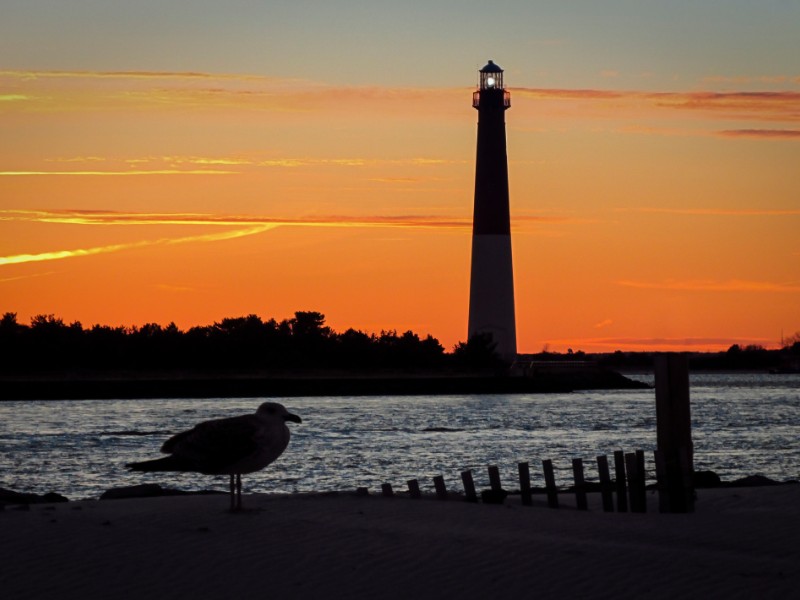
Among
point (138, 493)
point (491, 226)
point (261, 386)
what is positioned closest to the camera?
point (138, 493)

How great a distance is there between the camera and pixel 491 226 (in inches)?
3634

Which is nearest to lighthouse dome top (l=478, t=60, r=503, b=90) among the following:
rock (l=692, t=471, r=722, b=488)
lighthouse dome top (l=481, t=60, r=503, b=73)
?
lighthouse dome top (l=481, t=60, r=503, b=73)

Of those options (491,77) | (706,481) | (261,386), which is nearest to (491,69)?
(491,77)

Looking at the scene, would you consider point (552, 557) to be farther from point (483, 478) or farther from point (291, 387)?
point (291, 387)

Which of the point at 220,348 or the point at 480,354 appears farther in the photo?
the point at 220,348

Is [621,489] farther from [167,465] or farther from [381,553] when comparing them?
[167,465]

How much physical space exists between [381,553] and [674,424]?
17.8 feet

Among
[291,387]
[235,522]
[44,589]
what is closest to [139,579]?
[44,589]

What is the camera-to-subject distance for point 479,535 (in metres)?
14.3

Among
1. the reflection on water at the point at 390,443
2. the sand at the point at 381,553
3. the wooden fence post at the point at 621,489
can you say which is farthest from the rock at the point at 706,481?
the reflection on water at the point at 390,443

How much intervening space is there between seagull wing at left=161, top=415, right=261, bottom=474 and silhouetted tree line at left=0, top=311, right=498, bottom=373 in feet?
339

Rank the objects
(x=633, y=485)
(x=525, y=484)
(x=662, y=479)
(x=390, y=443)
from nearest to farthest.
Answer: (x=662, y=479) < (x=633, y=485) < (x=525, y=484) < (x=390, y=443)

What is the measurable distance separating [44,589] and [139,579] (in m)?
0.83

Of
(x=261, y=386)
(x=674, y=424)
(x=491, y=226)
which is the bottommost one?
(x=674, y=424)
